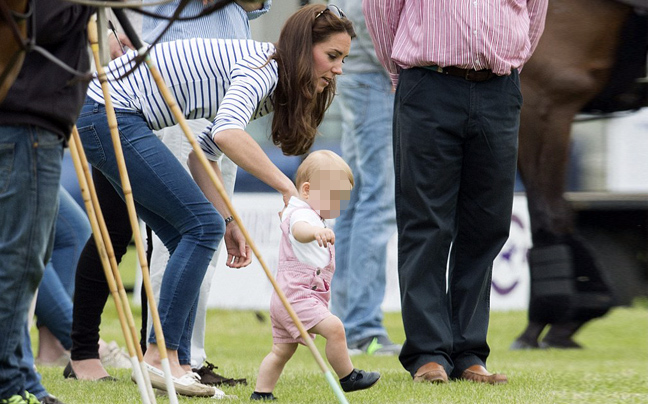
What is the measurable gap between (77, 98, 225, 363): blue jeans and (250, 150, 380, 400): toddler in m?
0.26

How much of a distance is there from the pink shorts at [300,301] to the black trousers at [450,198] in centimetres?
74

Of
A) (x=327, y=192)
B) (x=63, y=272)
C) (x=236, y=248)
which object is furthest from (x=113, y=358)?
(x=327, y=192)

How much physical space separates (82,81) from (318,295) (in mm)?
1242

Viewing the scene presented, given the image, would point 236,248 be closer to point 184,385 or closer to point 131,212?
point 184,385

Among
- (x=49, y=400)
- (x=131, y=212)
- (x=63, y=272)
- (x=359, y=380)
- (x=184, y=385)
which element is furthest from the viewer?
(x=63, y=272)

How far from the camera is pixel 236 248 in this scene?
3.85 meters

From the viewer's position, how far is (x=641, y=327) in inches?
262

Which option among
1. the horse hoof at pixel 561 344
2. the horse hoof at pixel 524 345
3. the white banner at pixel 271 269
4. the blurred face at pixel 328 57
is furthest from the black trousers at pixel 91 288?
the white banner at pixel 271 269

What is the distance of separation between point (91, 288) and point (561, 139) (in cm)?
289

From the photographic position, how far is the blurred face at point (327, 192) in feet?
11.3

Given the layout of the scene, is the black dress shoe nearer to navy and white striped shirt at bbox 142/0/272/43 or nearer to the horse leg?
navy and white striped shirt at bbox 142/0/272/43

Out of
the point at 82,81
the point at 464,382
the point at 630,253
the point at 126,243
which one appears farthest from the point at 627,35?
the point at 82,81

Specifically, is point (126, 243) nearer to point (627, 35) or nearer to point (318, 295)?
point (318, 295)

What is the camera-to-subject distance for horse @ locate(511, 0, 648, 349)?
19.0 feet
